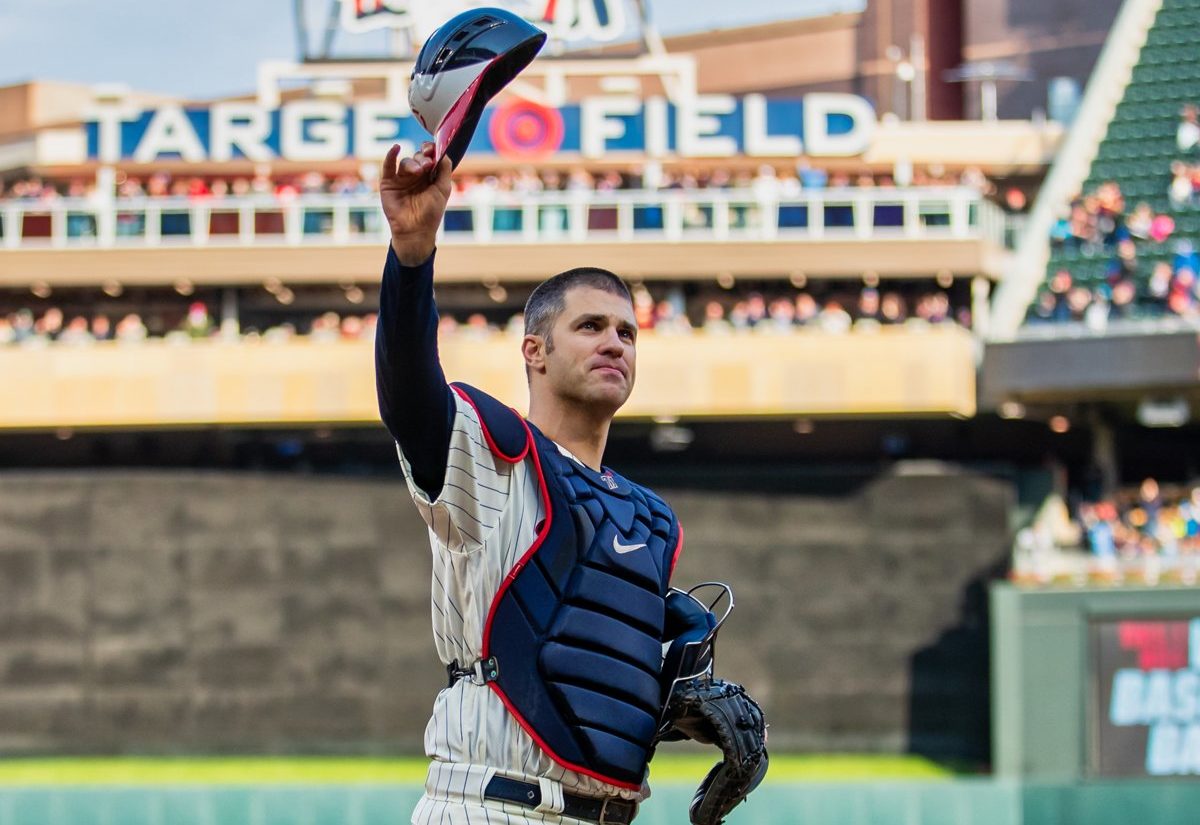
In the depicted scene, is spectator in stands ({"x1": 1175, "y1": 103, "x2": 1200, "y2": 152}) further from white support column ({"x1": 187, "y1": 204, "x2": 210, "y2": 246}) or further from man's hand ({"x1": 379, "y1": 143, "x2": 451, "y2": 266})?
man's hand ({"x1": 379, "y1": 143, "x2": 451, "y2": 266})

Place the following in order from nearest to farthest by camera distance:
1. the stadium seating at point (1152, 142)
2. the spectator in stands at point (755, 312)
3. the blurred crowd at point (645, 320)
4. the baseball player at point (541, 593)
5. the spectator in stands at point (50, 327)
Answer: the baseball player at point (541, 593) → the stadium seating at point (1152, 142) → the blurred crowd at point (645, 320) → the spectator in stands at point (755, 312) → the spectator in stands at point (50, 327)

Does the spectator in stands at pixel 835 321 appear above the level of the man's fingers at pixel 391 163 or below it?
above

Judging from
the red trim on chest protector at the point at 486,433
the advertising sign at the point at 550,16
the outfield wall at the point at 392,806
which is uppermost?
the advertising sign at the point at 550,16

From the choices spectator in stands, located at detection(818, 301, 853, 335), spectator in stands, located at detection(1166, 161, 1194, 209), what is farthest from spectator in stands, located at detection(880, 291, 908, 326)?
spectator in stands, located at detection(1166, 161, 1194, 209)

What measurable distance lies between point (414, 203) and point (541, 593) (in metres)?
0.96

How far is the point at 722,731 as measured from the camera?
15.3 ft

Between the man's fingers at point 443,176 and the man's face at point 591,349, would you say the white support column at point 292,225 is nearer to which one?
the man's face at point 591,349

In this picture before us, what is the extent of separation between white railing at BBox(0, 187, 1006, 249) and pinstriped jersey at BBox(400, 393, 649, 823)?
68.3 ft

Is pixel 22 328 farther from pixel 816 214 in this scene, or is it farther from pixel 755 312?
pixel 816 214

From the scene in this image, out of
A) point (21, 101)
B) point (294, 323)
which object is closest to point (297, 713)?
point (294, 323)

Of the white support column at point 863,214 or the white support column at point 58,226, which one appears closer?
the white support column at point 863,214

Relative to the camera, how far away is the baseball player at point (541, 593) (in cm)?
431

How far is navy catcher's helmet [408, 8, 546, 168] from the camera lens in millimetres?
4090

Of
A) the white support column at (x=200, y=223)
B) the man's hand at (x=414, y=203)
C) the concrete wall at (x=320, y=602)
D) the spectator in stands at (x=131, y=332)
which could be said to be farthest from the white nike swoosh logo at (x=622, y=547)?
the white support column at (x=200, y=223)
